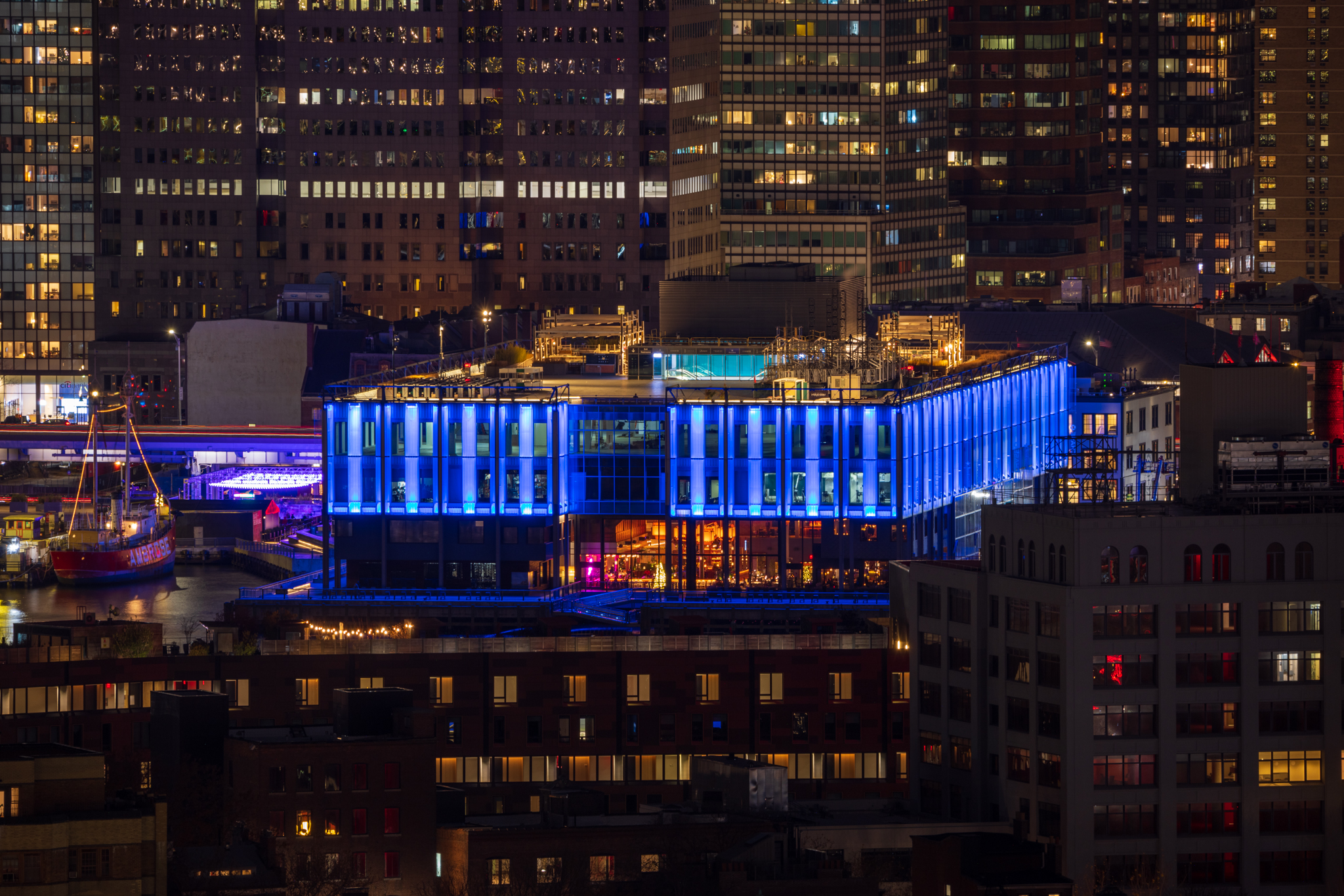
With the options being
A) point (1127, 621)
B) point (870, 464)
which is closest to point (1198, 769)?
point (1127, 621)

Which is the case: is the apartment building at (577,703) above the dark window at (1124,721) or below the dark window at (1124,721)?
below

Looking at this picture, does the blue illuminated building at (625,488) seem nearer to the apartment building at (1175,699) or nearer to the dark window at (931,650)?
the dark window at (931,650)

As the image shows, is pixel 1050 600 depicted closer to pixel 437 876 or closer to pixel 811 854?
pixel 811 854

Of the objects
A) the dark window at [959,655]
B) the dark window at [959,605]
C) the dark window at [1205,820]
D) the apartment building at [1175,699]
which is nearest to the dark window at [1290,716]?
the apartment building at [1175,699]

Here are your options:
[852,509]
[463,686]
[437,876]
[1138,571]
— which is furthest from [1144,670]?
[852,509]

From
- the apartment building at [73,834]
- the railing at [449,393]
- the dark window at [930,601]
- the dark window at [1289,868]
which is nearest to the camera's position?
the apartment building at [73,834]

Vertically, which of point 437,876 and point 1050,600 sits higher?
point 1050,600

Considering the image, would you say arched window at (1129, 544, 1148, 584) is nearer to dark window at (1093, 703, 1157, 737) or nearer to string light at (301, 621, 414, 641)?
dark window at (1093, 703, 1157, 737)

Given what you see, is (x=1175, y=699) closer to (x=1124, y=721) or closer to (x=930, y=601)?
(x=1124, y=721)
